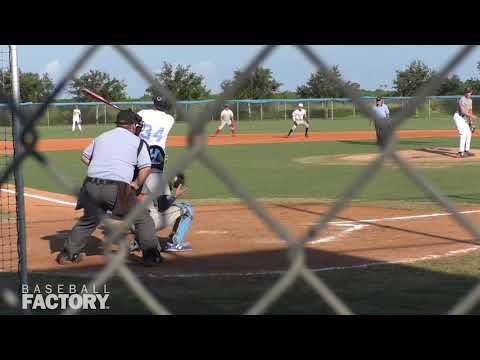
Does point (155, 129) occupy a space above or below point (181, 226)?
above

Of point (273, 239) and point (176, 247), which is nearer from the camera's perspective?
point (176, 247)

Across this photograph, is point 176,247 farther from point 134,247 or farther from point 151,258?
point 151,258

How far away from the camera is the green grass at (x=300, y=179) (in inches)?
544

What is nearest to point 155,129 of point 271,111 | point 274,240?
point 274,240

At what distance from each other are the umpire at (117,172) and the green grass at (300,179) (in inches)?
112

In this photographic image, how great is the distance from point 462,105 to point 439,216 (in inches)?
372

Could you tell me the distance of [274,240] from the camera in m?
9.04

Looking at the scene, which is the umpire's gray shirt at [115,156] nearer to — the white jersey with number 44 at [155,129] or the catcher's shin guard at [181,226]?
the white jersey with number 44 at [155,129]

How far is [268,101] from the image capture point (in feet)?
A: 173

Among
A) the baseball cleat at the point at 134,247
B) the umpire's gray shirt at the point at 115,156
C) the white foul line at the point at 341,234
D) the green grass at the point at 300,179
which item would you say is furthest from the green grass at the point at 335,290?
the green grass at the point at 300,179

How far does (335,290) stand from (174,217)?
2739mm
